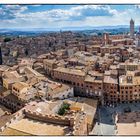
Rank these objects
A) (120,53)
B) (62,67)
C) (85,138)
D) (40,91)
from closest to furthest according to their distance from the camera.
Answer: (85,138), (40,91), (62,67), (120,53)

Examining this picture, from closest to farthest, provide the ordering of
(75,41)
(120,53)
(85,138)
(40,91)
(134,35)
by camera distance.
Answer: (85,138)
(40,91)
(120,53)
(134,35)
(75,41)

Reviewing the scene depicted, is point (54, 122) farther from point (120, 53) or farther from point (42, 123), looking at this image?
point (120, 53)

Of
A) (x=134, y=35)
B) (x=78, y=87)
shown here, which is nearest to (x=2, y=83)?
(x=78, y=87)

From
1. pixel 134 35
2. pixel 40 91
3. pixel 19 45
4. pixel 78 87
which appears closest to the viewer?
pixel 40 91

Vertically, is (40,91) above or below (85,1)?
below

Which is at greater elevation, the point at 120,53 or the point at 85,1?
the point at 85,1

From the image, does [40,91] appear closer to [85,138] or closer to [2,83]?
[2,83]

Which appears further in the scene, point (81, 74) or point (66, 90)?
point (81, 74)

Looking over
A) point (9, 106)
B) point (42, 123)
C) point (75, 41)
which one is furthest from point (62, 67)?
point (42, 123)

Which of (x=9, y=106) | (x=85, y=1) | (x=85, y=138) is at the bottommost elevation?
(x=9, y=106)
